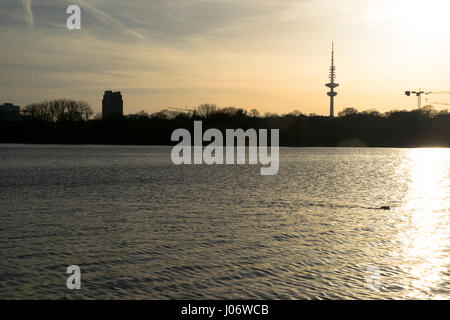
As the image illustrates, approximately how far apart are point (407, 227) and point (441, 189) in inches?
1101

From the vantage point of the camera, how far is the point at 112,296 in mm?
15586

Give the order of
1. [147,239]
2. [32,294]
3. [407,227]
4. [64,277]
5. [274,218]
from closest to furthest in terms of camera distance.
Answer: [32,294], [64,277], [147,239], [407,227], [274,218]

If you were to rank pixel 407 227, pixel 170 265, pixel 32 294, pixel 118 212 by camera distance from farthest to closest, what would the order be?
pixel 118 212 < pixel 407 227 < pixel 170 265 < pixel 32 294

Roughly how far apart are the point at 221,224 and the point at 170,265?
9.44 metres

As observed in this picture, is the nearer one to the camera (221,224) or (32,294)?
(32,294)

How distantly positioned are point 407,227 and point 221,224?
10.4 meters
